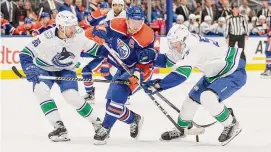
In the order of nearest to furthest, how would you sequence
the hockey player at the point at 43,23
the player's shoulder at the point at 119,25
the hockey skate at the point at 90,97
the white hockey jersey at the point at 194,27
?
the player's shoulder at the point at 119,25 < the hockey skate at the point at 90,97 < the hockey player at the point at 43,23 < the white hockey jersey at the point at 194,27

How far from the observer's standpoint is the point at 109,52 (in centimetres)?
482

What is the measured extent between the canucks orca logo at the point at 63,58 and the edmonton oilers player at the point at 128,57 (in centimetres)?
33

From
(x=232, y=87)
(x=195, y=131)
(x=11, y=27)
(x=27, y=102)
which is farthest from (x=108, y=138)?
(x=11, y=27)

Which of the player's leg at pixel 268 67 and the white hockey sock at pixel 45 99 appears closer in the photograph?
the white hockey sock at pixel 45 99

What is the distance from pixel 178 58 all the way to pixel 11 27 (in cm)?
555

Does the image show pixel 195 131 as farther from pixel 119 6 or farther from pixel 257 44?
pixel 257 44

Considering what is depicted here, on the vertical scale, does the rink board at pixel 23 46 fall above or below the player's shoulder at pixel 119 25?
below

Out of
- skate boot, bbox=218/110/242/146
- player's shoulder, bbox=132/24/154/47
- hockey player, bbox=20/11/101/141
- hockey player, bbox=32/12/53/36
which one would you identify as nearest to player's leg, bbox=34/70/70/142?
hockey player, bbox=20/11/101/141

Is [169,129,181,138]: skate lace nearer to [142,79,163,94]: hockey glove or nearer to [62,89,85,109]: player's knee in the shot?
[142,79,163,94]: hockey glove

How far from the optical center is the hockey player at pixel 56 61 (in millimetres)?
4418

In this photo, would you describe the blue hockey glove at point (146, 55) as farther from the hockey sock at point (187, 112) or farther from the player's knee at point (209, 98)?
the player's knee at point (209, 98)

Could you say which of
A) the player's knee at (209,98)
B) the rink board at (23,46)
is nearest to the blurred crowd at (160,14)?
the rink board at (23,46)

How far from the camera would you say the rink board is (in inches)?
351

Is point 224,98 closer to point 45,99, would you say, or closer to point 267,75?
point 45,99
